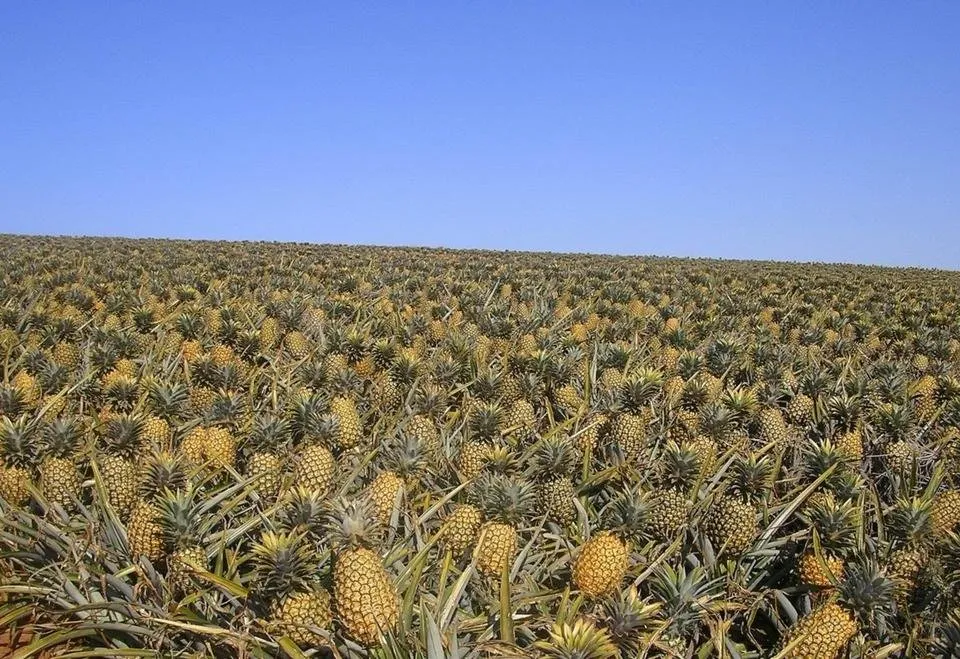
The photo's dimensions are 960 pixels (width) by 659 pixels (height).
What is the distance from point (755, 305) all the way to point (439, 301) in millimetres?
4512

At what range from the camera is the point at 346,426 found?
3.77 meters

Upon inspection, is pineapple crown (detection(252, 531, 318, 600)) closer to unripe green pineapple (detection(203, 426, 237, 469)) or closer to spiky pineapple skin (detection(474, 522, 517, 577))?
spiky pineapple skin (detection(474, 522, 517, 577))

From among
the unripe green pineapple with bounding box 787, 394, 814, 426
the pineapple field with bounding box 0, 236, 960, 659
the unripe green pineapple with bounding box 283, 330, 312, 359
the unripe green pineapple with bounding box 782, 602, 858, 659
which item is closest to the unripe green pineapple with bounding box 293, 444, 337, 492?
the pineapple field with bounding box 0, 236, 960, 659

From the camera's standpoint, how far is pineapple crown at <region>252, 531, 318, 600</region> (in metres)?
2.31

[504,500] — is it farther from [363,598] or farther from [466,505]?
[363,598]

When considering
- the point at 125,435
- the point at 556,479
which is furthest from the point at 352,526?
the point at 125,435

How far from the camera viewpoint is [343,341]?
5586 millimetres

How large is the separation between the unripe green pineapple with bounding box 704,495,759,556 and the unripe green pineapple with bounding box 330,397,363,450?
1.90 meters

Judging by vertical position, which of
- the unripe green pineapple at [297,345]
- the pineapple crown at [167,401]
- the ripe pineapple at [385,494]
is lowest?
the ripe pineapple at [385,494]

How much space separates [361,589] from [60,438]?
1961mm

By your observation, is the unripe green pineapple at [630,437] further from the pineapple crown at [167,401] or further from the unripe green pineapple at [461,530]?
the pineapple crown at [167,401]

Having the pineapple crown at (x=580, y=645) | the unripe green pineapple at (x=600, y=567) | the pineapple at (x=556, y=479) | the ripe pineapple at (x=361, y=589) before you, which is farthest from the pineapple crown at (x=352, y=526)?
the pineapple at (x=556, y=479)

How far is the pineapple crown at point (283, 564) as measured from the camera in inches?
91.0

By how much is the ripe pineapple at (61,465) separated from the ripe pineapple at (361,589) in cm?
153
